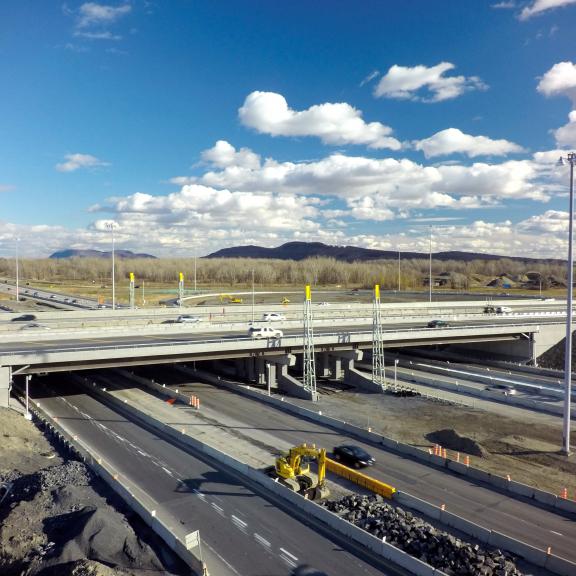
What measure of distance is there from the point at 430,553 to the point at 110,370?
36405mm

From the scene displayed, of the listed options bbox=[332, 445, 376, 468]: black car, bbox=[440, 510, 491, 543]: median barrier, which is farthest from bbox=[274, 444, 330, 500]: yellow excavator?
bbox=[440, 510, 491, 543]: median barrier

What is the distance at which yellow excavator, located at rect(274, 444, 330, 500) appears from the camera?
2069 centimetres

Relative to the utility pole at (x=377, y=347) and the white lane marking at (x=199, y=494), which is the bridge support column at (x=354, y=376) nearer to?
the utility pole at (x=377, y=347)

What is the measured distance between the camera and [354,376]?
45.2 metres

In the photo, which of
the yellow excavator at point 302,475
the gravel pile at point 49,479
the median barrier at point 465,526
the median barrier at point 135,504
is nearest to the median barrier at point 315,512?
the yellow excavator at point 302,475

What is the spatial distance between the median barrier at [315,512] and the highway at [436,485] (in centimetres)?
402

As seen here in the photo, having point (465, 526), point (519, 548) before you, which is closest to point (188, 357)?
point (465, 526)

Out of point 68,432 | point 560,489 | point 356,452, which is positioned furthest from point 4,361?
point 560,489

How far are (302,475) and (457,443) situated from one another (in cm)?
1141

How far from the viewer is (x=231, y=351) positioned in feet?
134

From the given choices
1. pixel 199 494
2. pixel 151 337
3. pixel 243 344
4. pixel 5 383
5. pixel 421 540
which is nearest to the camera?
pixel 421 540

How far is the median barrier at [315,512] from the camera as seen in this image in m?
15.3

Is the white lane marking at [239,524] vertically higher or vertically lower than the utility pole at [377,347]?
lower

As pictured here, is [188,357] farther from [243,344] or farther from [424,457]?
[424,457]
